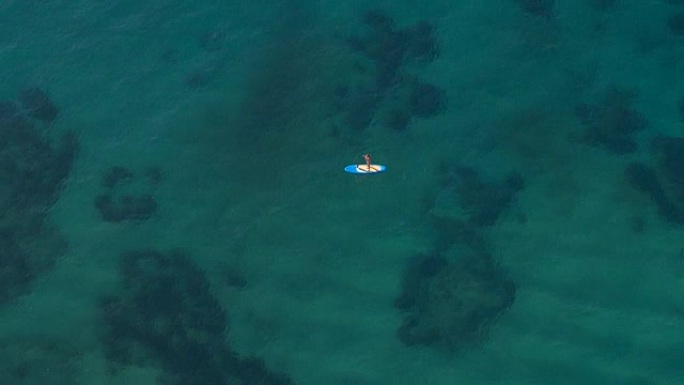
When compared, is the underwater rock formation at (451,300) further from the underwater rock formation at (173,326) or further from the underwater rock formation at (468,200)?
the underwater rock formation at (173,326)

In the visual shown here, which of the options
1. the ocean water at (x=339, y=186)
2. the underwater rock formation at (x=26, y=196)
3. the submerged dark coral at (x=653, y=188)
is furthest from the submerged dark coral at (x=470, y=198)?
the underwater rock formation at (x=26, y=196)

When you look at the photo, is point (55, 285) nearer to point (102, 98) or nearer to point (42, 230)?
point (42, 230)

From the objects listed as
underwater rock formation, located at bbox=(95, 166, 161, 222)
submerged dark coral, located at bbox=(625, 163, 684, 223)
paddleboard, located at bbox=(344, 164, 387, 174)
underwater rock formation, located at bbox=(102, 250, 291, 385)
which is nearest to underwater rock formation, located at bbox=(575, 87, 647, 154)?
submerged dark coral, located at bbox=(625, 163, 684, 223)

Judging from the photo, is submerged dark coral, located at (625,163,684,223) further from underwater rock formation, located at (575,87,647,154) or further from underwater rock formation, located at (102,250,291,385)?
underwater rock formation, located at (102,250,291,385)

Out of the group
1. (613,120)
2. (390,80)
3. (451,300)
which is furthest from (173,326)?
(613,120)

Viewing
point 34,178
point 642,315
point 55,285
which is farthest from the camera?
point 34,178

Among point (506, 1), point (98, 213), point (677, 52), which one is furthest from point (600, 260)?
point (98, 213)
